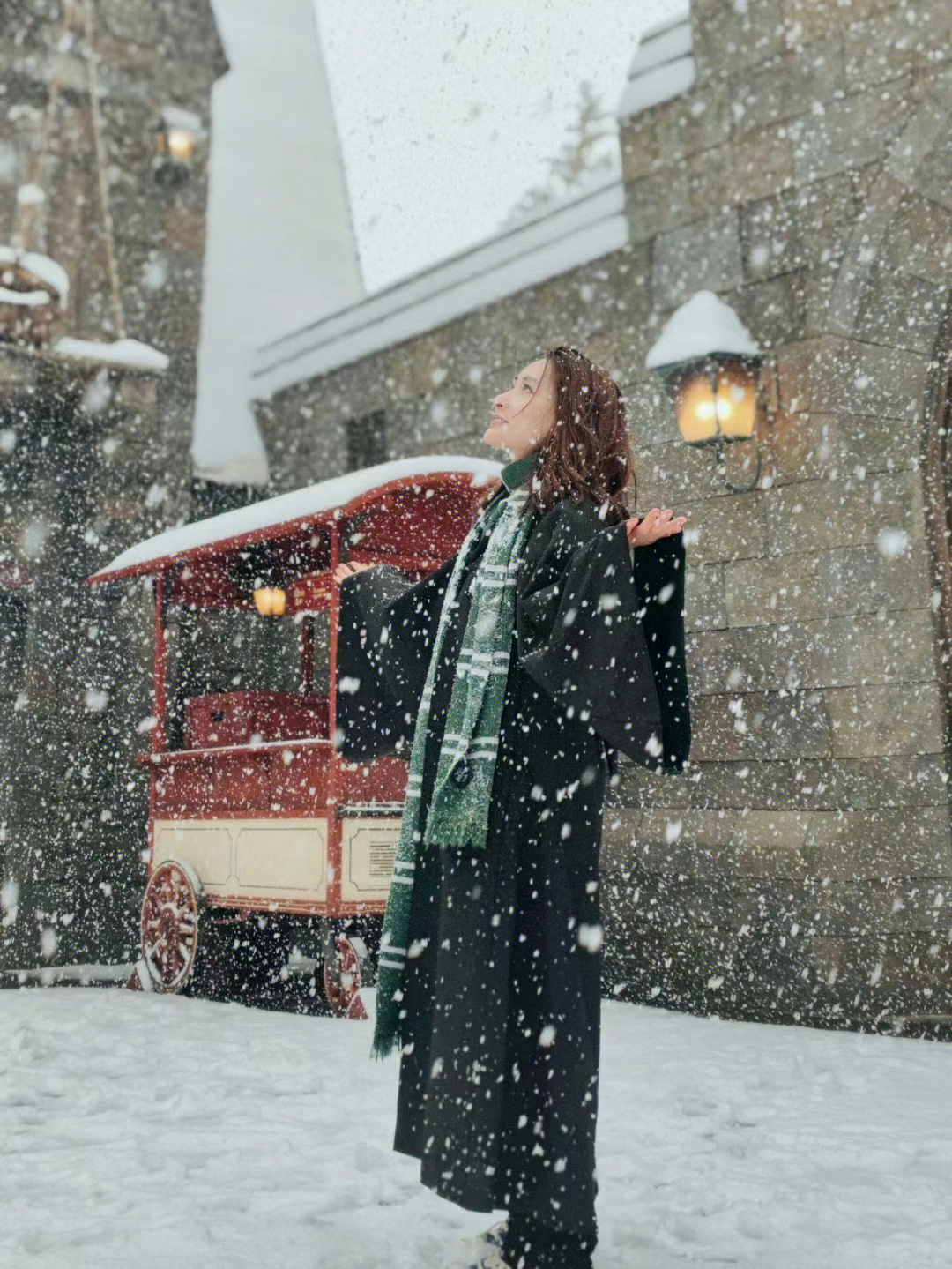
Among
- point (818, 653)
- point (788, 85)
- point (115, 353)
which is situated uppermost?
point (788, 85)

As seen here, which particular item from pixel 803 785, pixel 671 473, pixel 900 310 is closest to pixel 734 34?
pixel 900 310

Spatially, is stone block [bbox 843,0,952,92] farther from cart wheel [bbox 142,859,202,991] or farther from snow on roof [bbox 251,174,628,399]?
cart wheel [bbox 142,859,202,991]

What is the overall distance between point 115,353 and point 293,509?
282 centimetres

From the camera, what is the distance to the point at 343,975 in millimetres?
7590

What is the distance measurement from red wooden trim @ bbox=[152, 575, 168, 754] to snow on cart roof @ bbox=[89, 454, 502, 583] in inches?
10.3

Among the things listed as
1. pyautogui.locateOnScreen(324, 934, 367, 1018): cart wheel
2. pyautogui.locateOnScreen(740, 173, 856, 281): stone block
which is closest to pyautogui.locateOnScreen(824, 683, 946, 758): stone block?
pyautogui.locateOnScreen(740, 173, 856, 281): stone block

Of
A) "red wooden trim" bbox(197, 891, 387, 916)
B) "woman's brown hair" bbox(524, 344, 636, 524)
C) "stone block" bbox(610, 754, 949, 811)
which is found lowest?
"red wooden trim" bbox(197, 891, 387, 916)

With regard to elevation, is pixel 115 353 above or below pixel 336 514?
above

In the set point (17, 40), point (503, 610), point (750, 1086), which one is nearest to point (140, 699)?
point (17, 40)

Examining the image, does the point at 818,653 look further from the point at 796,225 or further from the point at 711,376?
the point at 796,225

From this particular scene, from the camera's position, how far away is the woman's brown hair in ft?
11.0

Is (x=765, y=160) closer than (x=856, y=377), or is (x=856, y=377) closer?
(x=856, y=377)

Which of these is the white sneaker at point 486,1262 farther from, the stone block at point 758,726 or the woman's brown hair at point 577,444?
the stone block at point 758,726

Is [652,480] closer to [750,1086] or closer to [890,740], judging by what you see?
[890,740]
